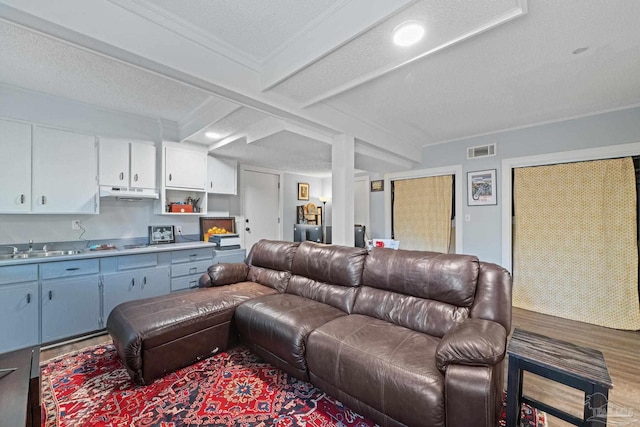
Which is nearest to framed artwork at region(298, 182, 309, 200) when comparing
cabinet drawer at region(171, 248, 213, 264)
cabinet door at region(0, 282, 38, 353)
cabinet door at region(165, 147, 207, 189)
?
cabinet door at region(165, 147, 207, 189)

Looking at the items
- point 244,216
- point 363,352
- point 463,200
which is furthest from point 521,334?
point 244,216

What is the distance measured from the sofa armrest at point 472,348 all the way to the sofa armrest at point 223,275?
7.40ft

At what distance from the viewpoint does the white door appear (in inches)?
206

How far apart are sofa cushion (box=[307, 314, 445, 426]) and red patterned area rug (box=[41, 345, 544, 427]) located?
0.21m

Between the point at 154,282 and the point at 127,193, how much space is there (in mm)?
1107

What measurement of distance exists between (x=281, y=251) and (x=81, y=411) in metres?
1.86

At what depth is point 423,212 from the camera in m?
4.71

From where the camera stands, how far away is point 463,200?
4.25 m

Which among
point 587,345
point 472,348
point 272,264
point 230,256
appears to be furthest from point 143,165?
point 587,345

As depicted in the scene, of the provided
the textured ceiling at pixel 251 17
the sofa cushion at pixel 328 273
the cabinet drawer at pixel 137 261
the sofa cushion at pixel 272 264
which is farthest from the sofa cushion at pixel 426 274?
the cabinet drawer at pixel 137 261

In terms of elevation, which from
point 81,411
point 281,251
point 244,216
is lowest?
point 81,411

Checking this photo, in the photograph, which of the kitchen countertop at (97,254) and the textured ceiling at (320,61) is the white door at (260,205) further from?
the textured ceiling at (320,61)

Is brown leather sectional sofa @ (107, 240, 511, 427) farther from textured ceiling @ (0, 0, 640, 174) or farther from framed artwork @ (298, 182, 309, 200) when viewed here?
framed artwork @ (298, 182, 309, 200)

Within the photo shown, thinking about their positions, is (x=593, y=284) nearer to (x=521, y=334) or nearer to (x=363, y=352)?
(x=521, y=334)
